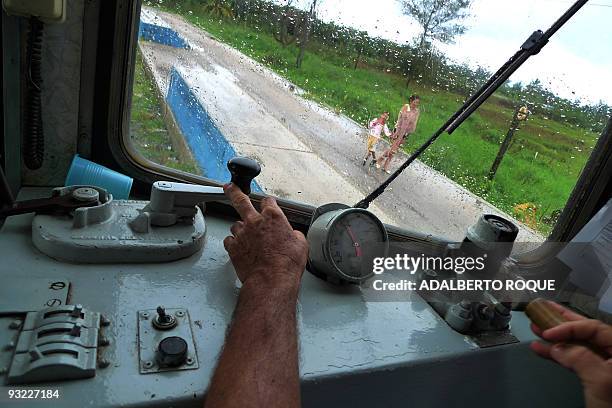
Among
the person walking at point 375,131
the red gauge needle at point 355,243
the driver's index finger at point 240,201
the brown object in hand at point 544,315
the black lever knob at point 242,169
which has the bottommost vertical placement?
the red gauge needle at point 355,243

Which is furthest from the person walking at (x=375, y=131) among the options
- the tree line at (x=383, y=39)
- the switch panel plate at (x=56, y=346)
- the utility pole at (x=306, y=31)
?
the switch panel plate at (x=56, y=346)

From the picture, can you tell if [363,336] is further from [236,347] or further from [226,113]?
[226,113]

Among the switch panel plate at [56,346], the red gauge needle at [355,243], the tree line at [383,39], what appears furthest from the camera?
the red gauge needle at [355,243]

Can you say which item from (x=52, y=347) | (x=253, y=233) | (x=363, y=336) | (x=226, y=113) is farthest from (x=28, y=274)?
(x=363, y=336)

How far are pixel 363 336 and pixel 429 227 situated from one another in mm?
524

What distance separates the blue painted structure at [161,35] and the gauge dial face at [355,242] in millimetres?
674

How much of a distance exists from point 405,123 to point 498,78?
0.27 meters

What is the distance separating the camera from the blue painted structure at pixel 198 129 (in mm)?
1356

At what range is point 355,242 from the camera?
133 cm

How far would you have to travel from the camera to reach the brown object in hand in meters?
0.91

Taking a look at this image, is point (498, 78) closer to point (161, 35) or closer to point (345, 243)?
point (345, 243)

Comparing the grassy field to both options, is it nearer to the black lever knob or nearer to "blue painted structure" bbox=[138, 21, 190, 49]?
"blue painted structure" bbox=[138, 21, 190, 49]

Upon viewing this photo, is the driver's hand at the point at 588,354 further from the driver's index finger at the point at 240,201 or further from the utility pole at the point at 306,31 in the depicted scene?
the utility pole at the point at 306,31

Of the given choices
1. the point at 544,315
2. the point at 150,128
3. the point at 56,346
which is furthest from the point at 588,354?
the point at 150,128
